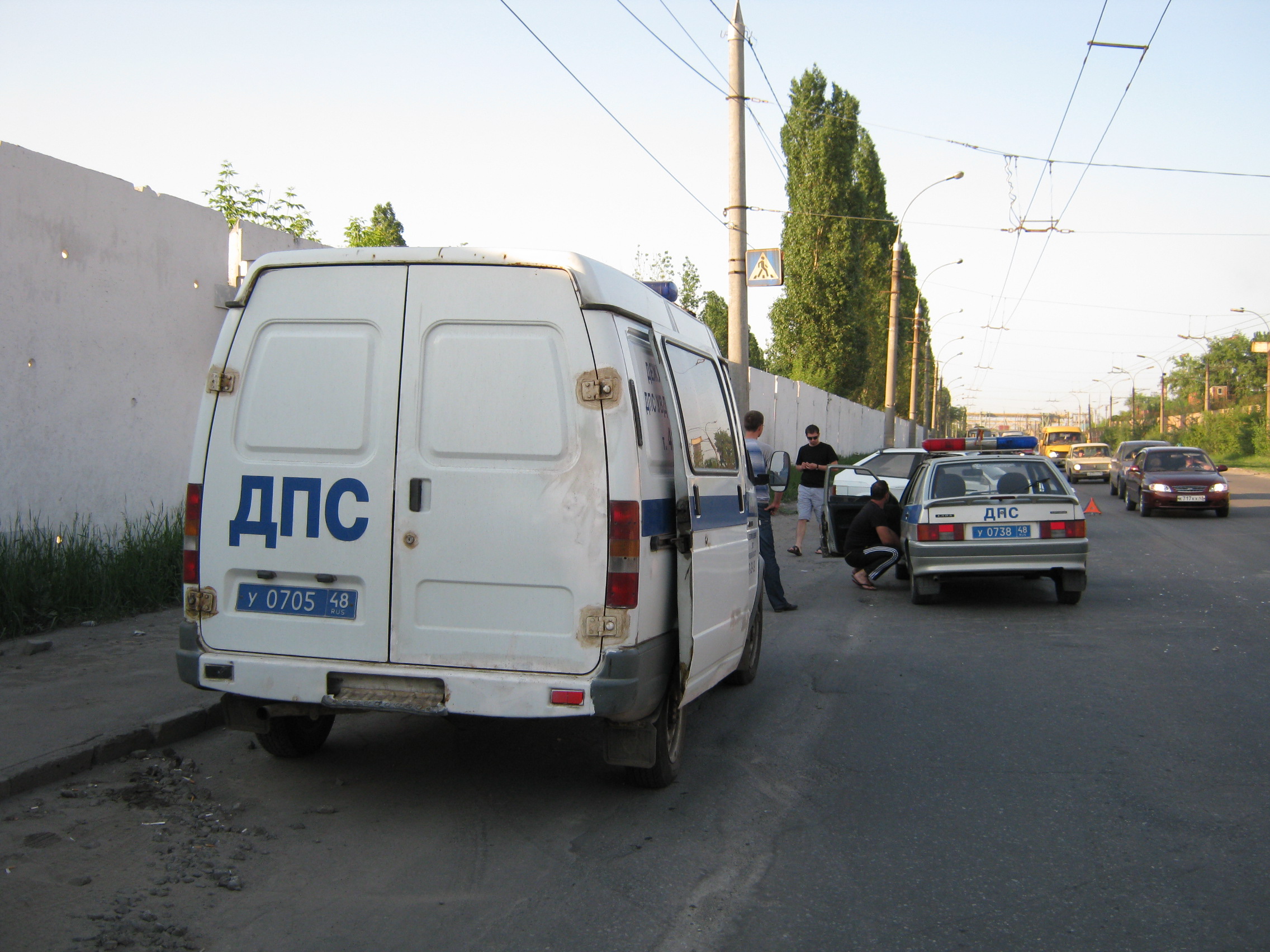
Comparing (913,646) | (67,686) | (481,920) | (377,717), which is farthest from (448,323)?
(913,646)

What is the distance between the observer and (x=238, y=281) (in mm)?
10039

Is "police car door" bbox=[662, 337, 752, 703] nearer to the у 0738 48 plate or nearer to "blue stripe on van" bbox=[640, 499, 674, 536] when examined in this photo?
"blue stripe on van" bbox=[640, 499, 674, 536]

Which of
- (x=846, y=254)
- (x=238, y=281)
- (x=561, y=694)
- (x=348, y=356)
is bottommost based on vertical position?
(x=561, y=694)

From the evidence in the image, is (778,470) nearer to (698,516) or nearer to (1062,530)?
(698,516)

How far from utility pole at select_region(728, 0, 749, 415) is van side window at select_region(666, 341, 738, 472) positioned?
31.0 ft

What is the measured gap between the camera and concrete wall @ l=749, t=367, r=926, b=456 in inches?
1055

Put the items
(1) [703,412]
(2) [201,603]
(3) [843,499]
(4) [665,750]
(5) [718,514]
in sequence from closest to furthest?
1. (2) [201,603]
2. (4) [665,750]
3. (5) [718,514]
4. (1) [703,412]
5. (3) [843,499]

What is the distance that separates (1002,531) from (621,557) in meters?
6.90

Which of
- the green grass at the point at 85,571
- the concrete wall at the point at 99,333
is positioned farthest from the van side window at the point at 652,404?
the concrete wall at the point at 99,333

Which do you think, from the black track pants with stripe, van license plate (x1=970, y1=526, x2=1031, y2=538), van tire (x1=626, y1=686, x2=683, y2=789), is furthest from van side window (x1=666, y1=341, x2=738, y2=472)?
the black track pants with stripe

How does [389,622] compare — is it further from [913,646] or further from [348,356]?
[913,646]

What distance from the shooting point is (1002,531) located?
396 inches

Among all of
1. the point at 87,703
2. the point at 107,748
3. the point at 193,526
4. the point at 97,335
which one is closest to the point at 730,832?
the point at 193,526

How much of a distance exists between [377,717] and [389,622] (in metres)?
2.09
